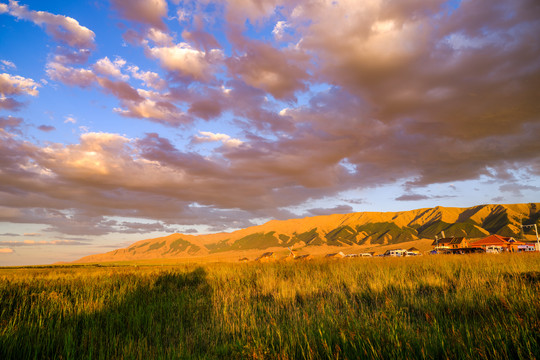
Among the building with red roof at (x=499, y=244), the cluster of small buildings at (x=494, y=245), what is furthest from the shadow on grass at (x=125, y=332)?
the building with red roof at (x=499, y=244)

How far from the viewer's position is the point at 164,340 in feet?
18.5

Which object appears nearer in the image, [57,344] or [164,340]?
[57,344]

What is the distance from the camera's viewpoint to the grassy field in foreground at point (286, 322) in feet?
12.2

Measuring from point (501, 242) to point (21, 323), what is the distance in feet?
306

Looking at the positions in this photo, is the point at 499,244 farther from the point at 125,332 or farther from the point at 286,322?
the point at 125,332

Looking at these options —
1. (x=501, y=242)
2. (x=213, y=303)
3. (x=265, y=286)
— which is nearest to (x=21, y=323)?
(x=213, y=303)

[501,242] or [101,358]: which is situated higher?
[101,358]

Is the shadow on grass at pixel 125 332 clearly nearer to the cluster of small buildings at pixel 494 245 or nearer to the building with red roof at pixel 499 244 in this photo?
the cluster of small buildings at pixel 494 245

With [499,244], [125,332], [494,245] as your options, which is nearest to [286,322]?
[125,332]

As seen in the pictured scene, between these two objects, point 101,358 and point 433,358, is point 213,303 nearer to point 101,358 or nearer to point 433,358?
point 101,358

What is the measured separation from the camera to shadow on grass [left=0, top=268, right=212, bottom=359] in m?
4.61

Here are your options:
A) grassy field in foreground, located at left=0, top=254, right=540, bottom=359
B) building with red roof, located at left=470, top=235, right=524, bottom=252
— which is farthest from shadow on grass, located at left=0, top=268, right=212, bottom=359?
building with red roof, located at left=470, top=235, right=524, bottom=252

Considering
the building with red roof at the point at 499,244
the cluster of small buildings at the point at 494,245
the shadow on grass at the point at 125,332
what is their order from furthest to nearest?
1. the building with red roof at the point at 499,244
2. the cluster of small buildings at the point at 494,245
3. the shadow on grass at the point at 125,332

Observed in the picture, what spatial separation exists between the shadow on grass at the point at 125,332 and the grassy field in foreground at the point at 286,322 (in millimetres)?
27
